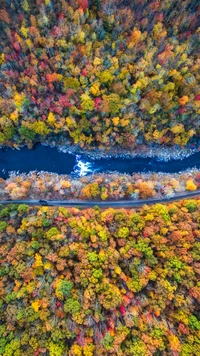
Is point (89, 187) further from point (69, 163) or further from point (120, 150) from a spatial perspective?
point (120, 150)

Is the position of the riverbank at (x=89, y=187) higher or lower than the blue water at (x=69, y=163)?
lower

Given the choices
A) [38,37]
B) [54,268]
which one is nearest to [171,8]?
[38,37]

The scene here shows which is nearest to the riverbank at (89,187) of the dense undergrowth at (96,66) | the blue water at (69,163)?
the blue water at (69,163)

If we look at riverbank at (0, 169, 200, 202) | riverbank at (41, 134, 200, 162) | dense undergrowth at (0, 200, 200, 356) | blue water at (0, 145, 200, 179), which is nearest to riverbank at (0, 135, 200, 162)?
riverbank at (41, 134, 200, 162)

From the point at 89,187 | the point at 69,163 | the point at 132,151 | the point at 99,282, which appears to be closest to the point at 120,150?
the point at 132,151

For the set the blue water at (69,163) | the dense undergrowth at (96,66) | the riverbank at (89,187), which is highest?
the dense undergrowth at (96,66)

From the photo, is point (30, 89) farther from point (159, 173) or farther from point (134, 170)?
point (159, 173)

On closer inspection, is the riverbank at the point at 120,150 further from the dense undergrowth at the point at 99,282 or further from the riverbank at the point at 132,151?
the dense undergrowth at the point at 99,282
